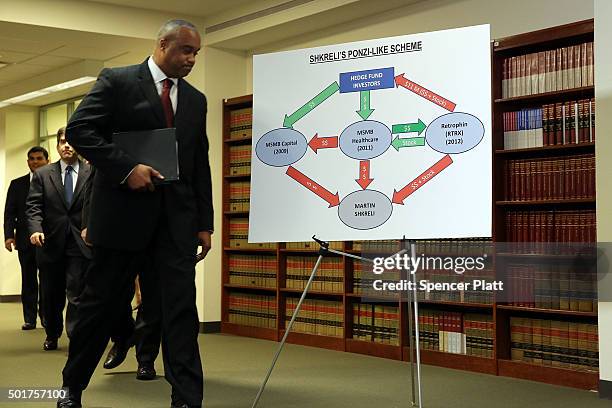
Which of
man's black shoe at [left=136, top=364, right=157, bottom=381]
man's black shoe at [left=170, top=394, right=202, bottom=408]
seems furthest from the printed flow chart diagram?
man's black shoe at [left=136, top=364, right=157, bottom=381]

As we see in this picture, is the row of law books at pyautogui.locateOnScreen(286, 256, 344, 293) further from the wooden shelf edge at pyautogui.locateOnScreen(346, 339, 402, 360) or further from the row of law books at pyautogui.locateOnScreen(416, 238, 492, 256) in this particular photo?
the row of law books at pyautogui.locateOnScreen(416, 238, 492, 256)

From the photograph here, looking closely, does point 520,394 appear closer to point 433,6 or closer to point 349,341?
point 349,341

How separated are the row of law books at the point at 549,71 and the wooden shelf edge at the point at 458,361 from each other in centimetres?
168

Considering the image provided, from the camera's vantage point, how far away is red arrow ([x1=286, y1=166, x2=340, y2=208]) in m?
3.88

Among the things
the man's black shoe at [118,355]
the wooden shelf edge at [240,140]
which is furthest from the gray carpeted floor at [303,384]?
the wooden shelf edge at [240,140]

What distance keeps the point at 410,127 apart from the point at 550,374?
6.94ft

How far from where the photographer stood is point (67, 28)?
7.46 metres

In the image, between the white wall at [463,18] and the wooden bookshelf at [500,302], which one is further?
the white wall at [463,18]

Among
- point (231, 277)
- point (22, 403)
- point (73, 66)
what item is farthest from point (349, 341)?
point (73, 66)

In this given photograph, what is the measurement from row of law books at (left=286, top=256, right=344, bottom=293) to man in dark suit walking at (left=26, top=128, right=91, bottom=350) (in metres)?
1.80

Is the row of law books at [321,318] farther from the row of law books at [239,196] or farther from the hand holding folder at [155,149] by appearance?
the hand holding folder at [155,149]

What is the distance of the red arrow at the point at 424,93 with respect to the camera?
12.1ft

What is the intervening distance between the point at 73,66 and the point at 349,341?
497 centimetres

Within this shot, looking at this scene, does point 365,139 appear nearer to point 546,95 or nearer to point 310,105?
point 310,105
